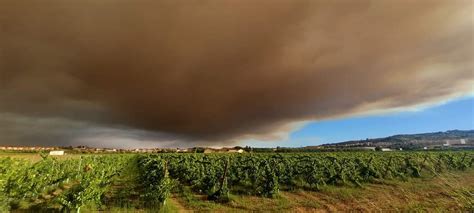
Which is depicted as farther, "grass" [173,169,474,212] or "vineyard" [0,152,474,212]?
"grass" [173,169,474,212]

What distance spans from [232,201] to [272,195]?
3.32m

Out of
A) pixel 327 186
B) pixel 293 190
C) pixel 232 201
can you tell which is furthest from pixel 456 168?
pixel 232 201

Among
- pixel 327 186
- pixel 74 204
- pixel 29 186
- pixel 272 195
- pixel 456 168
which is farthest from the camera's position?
pixel 456 168

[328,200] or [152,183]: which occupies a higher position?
[152,183]

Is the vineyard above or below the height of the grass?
above

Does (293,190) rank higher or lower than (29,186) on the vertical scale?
lower

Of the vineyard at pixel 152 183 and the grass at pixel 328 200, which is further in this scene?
the grass at pixel 328 200

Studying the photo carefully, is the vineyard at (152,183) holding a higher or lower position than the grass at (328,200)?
higher

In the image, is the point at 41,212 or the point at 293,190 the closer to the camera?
the point at 41,212

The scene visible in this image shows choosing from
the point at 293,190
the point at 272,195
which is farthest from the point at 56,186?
the point at 293,190

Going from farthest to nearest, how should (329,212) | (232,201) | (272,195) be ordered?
1. (272,195)
2. (232,201)
3. (329,212)

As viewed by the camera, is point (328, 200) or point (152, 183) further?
point (152, 183)

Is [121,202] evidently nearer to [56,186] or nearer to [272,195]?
[56,186]

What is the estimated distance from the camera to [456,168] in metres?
41.8
